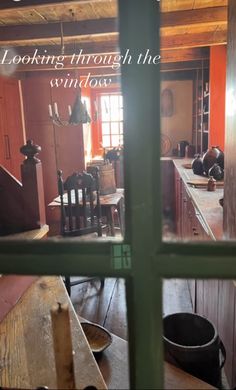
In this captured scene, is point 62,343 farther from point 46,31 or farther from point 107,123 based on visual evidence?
point 107,123

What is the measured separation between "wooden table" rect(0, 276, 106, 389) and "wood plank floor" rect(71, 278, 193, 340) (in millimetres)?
1275

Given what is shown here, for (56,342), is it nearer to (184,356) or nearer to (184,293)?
(184,356)

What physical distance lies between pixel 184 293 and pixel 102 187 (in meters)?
1.40

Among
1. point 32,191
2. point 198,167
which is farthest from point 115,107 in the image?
point 198,167

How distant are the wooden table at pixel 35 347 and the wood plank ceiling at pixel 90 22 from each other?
1.89 m

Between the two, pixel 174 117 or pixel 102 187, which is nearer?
pixel 102 187

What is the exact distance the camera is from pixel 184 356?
5.26 feet

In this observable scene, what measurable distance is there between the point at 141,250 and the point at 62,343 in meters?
0.21

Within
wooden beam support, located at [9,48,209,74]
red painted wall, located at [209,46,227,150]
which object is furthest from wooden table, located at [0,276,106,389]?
wooden beam support, located at [9,48,209,74]

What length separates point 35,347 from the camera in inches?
49.8

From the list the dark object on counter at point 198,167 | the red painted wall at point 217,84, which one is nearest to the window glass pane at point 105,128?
the red painted wall at point 217,84

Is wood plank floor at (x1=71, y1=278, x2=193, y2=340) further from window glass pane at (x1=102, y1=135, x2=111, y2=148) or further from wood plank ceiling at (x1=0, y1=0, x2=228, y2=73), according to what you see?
window glass pane at (x1=102, y1=135, x2=111, y2=148)

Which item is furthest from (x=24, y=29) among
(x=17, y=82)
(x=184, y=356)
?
(x=184, y=356)

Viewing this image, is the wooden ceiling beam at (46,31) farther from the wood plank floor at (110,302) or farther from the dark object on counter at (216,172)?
the wood plank floor at (110,302)
